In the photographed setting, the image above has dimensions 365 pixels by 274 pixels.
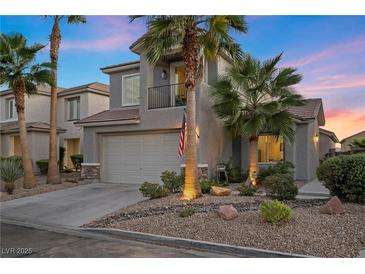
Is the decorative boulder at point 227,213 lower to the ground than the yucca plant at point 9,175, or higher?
lower

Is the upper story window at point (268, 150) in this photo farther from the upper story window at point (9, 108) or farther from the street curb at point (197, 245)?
the upper story window at point (9, 108)

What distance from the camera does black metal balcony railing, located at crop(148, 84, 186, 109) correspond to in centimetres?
1406

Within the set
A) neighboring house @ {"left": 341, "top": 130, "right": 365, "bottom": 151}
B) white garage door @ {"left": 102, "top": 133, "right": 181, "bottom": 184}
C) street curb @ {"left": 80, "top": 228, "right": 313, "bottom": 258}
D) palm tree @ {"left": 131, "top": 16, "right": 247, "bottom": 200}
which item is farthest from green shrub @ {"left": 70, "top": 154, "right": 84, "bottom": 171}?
neighboring house @ {"left": 341, "top": 130, "right": 365, "bottom": 151}

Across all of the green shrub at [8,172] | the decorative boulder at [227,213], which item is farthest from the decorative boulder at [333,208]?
the green shrub at [8,172]

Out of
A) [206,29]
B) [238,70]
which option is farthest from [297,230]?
[238,70]

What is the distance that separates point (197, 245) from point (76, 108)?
19.9 m

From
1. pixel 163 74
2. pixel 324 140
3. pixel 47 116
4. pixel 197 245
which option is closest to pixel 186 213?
pixel 197 245

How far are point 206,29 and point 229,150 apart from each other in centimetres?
726

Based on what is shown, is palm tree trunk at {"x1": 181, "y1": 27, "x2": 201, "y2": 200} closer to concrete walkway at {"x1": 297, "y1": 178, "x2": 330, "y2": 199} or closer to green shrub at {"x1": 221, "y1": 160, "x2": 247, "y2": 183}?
concrete walkway at {"x1": 297, "y1": 178, "x2": 330, "y2": 199}

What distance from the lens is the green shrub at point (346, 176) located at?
8047 millimetres

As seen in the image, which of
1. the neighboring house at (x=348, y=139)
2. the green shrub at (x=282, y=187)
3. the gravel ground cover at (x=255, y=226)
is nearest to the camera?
the gravel ground cover at (x=255, y=226)

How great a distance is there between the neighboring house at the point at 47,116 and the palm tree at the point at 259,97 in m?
13.4

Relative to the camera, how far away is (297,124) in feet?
47.3

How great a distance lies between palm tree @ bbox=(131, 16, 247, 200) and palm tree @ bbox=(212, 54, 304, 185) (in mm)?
2067
